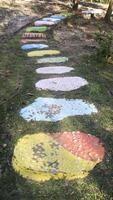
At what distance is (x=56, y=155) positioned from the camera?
4.38 meters

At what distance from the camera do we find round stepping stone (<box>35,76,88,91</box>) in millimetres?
6254

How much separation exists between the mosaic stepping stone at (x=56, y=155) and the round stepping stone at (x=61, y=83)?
1.53 meters

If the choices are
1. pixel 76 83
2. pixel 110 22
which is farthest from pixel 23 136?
pixel 110 22

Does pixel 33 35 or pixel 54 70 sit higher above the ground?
pixel 54 70

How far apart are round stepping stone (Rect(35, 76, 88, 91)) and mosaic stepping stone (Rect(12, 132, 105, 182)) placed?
1531mm

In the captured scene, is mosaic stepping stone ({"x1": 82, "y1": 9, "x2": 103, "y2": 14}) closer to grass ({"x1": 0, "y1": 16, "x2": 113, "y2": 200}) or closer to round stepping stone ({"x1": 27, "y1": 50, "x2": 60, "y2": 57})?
round stepping stone ({"x1": 27, "y1": 50, "x2": 60, "y2": 57})

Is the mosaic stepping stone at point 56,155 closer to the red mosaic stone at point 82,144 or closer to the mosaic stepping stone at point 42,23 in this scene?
the red mosaic stone at point 82,144

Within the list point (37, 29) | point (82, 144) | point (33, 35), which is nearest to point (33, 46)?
point (33, 35)

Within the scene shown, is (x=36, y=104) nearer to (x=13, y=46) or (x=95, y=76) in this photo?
(x=95, y=76)

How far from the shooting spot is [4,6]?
47.7ft

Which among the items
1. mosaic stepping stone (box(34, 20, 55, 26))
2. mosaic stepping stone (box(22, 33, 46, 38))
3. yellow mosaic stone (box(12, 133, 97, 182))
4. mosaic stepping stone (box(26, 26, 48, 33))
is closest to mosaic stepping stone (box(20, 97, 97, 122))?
yellow mosaic stone (box(12, 133, 97, 182))

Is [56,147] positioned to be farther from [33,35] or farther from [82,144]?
[33,35]

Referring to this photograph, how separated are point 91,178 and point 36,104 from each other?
1824 mm

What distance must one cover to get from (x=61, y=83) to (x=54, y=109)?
1.10 metres
